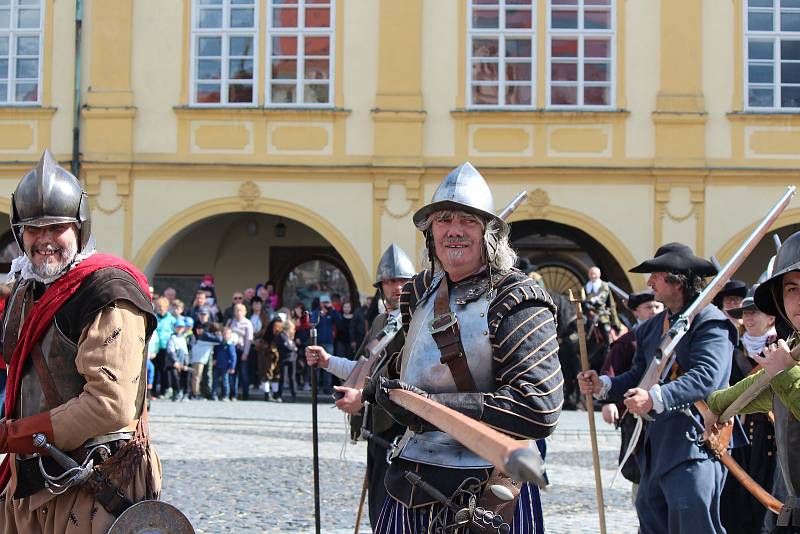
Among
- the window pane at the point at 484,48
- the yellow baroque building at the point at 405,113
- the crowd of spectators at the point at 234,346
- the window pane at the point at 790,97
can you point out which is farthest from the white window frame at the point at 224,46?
the window pane at the point at 790,97

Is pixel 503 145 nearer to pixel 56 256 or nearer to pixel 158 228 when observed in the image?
pixel 158 228

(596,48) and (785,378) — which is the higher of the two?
(596,48)

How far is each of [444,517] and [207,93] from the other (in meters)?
16.2

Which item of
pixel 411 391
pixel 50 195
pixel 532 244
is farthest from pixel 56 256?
pixel 532 244

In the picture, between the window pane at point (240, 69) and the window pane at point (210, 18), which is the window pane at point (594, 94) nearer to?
the window pane at point (240, 69)

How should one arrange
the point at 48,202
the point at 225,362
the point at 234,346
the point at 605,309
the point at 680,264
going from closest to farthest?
the point at 48,202
the point at 680,264
the point at 605,309
the point at 234,346
the point at 225,362

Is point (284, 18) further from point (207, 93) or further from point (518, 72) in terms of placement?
A: point (518, 72)

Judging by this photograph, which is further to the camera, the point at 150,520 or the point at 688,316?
the point at 688,316

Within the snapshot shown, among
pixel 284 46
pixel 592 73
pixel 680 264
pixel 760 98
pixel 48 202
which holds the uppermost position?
pixel 284 46

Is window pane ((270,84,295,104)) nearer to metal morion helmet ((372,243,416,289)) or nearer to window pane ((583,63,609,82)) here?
window pane ((583,63,609,82))

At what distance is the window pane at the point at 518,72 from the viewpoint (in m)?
18.8

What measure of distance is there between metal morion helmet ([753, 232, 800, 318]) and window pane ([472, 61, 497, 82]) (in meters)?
15.2

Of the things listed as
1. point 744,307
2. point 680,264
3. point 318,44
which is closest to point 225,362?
point 318,44

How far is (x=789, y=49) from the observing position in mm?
18844
